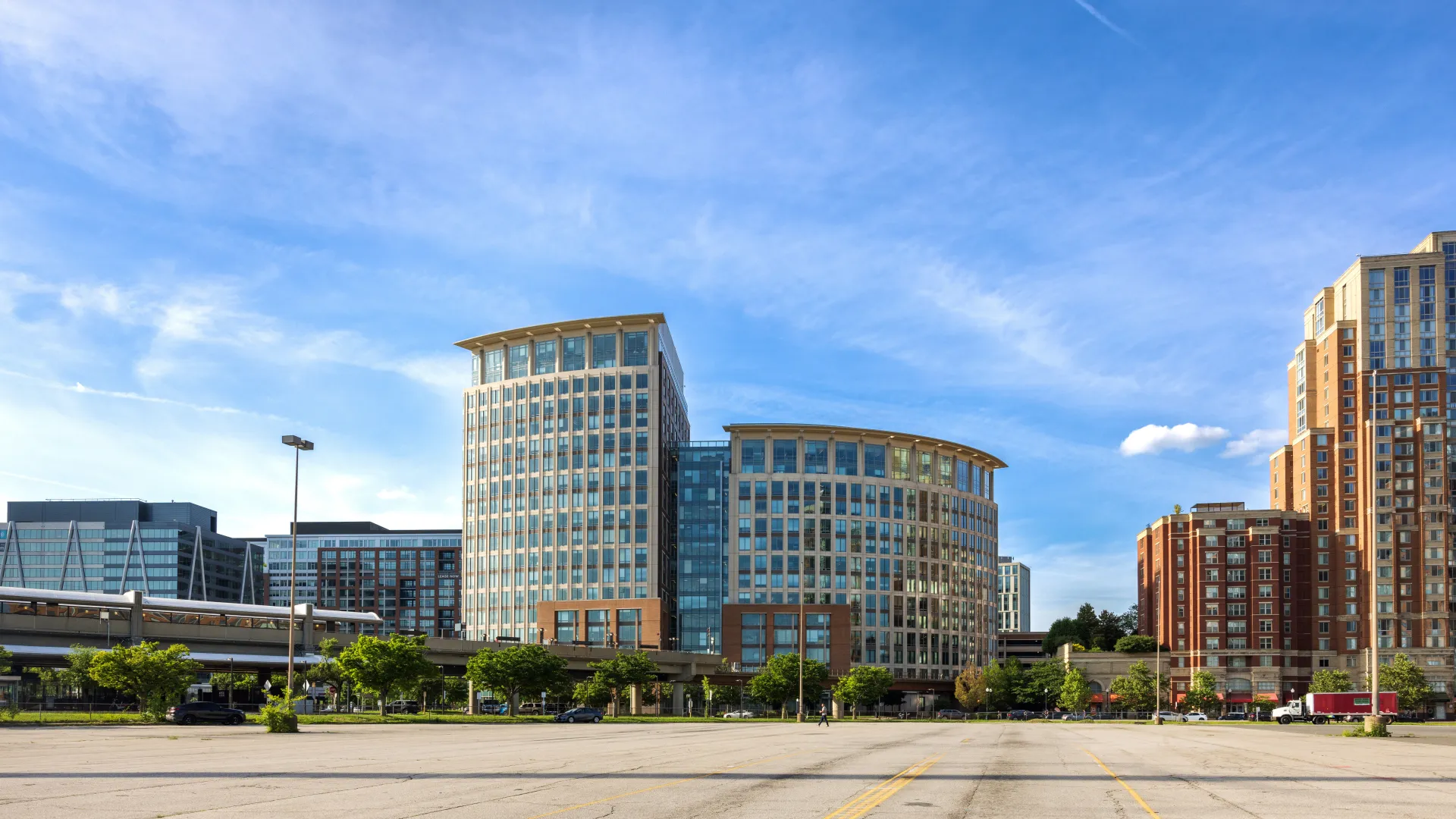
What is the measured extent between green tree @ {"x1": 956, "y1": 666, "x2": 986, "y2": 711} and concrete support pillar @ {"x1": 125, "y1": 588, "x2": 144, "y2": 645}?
11267cm

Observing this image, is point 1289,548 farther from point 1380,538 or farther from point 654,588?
point 654,588

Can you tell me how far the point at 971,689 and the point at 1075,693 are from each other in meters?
15.2

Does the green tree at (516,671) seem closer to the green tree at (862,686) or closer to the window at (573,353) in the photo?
the green tree at (862,686)

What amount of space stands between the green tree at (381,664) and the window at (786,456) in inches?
3761

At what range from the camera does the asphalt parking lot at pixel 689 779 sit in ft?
71.9

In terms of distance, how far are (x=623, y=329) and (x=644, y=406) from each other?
11807mm

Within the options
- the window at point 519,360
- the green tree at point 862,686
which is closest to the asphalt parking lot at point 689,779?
the green tree at point 862,686

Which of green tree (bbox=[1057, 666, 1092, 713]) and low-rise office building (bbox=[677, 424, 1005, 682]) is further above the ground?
low-rise office building (bbox=[677, 424, 1005, 682])

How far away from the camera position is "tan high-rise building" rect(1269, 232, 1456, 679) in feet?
536

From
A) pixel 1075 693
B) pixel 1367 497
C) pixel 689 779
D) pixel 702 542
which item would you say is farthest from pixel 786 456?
pixel 689 779

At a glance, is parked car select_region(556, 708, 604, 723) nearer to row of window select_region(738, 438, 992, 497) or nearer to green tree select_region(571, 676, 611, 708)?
green tree select_region(571, 676, 611, 708)

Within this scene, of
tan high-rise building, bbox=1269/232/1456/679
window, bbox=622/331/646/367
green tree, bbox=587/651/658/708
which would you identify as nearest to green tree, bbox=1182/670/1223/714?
tan high-rise building, bbox=1269/232/1456/679

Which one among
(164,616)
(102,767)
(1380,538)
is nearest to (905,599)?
(1380,538)

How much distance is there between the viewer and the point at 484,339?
182 m
